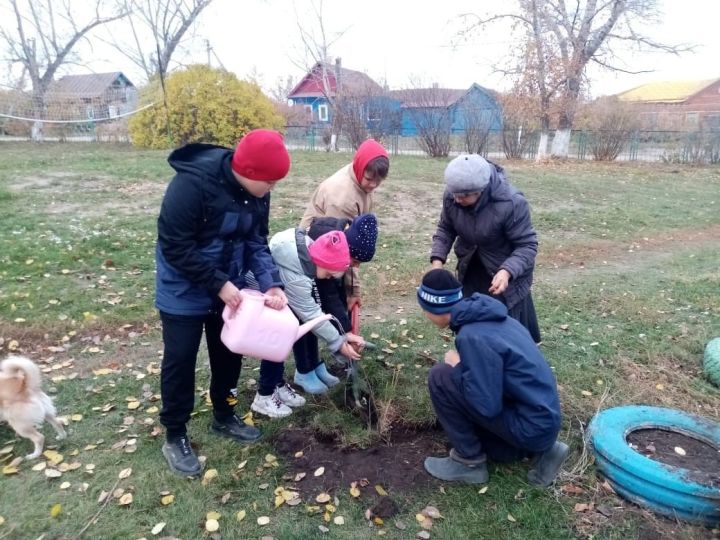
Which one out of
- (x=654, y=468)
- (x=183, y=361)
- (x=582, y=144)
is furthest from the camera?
(x=582, y=144)

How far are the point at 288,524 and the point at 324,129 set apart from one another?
20090mm

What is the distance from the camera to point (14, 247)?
6113 millimetres

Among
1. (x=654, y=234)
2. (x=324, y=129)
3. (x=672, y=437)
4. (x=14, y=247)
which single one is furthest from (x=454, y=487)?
(x=324, y=129)

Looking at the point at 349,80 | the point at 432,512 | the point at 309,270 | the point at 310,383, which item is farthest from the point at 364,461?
the point at 349,80

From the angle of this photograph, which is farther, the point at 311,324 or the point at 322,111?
the point at 322,111

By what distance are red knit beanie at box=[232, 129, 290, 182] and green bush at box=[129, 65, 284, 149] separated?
1488 centimetres

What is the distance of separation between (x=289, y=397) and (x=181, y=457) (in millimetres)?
765

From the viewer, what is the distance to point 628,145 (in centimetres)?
2025

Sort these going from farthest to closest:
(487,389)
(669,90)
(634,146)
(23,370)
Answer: (669,90) → (634,146) → (23,370) → (487,389)

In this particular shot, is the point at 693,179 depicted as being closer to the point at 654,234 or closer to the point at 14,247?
the point at 654,234

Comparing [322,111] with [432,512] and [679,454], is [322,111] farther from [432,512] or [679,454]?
[432,512]

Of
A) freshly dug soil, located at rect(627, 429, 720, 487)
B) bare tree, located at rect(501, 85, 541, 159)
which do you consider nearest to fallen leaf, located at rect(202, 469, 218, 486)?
freshly dug soil, located at rect(627, 429, 720, 487)

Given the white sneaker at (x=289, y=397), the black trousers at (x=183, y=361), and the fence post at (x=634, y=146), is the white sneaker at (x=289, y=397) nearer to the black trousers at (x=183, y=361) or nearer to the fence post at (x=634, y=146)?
the black trousers at (x=183, y=361)

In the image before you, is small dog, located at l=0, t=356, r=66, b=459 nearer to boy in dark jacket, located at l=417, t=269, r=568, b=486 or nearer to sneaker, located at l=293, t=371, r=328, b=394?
sneaker, located at l=293, t=371, r=328, b=394
